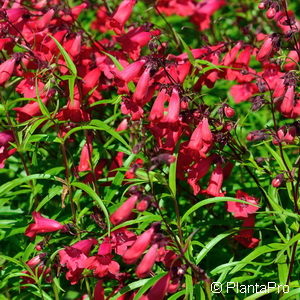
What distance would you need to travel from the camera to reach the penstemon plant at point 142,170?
289 centimetres

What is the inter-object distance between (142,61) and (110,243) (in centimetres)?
99

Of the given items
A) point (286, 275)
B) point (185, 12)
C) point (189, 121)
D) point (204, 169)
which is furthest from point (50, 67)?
point (185, 12)

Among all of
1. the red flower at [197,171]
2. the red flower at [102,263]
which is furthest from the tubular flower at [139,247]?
the red flower at [197,171]

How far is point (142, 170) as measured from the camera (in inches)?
123

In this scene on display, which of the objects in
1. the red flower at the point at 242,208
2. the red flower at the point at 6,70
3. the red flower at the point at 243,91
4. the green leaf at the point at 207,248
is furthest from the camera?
the red flower at the point at 243,91

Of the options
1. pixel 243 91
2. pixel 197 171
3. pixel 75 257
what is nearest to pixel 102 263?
pixel 75 257

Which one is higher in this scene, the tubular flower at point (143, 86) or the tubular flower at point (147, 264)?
the tubular flower at point (143, 86)

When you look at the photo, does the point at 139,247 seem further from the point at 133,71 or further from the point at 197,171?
the point at 133,71

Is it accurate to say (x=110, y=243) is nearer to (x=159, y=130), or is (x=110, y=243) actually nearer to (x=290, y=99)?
(x=159, y=130)

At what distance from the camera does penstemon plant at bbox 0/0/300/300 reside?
9.48ft

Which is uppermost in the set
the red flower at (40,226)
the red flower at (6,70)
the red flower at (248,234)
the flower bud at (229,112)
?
the red flower at (6,70)

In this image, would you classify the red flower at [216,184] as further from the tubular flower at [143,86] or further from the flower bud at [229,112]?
the tubular flower at [143,86]

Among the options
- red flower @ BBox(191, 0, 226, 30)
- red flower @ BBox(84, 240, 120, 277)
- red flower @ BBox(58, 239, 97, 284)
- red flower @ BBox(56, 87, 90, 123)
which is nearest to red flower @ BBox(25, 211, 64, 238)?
red flower @ BBox(58, 239, 97, 284)

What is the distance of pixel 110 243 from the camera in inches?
115
